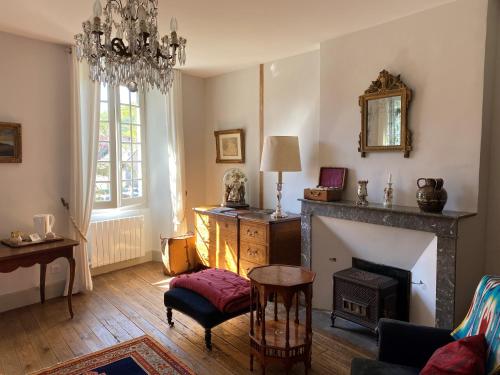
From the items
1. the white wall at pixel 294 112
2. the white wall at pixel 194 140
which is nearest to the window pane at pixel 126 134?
the white wall at pixel 194 140

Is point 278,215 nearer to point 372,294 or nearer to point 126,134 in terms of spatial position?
point 372,294

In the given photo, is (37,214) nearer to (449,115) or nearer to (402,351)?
(402,351)

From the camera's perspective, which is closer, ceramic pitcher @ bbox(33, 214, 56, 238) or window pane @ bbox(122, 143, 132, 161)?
ceramic pitcher @ bbox(33, 214, 56, 238)

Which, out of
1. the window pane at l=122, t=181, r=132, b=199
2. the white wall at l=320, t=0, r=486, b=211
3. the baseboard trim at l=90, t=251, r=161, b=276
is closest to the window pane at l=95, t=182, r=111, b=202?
the window pane at l=122, t=181, r=132, b=199

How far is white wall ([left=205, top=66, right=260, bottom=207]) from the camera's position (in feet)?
15.0

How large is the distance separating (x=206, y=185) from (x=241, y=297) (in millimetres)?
2755

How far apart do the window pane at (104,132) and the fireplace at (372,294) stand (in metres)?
3.29

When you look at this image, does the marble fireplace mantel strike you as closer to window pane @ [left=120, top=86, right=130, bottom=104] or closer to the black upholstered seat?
the black upholstered seat

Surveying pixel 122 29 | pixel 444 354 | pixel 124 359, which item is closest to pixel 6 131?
pixel 122 29

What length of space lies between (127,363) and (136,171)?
114 inches

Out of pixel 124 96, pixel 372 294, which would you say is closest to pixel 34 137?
pixel 124 96

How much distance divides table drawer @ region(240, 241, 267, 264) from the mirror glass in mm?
1509

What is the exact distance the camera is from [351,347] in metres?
2.78

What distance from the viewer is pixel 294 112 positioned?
4.05 m
